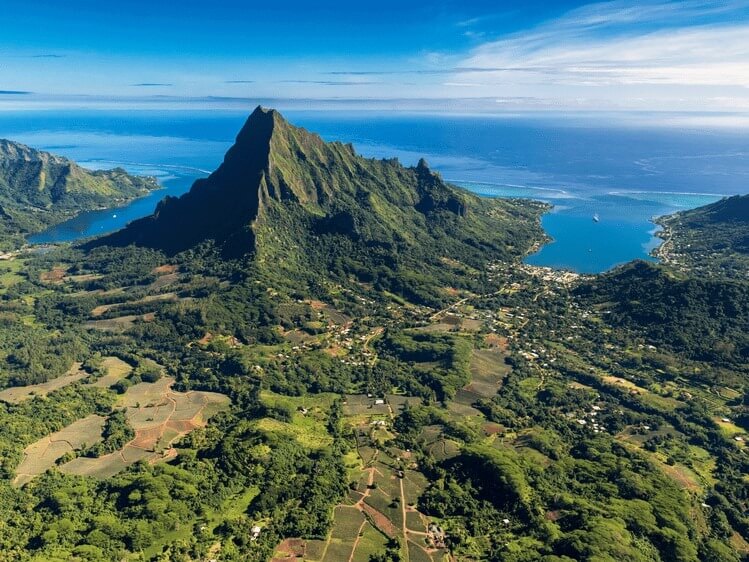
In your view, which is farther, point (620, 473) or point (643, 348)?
point (643, 348)

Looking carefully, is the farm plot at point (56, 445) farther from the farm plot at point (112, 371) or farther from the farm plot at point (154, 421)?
the farm plot at point (112, 371)

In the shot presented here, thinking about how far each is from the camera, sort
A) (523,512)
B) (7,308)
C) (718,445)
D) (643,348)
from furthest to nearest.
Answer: (7,308) < (643,348) < (718,445) < (523,512)

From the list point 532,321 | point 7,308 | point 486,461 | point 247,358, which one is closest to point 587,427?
point 486,461

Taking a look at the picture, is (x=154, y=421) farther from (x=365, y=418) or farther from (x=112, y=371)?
(x=365, y=418)

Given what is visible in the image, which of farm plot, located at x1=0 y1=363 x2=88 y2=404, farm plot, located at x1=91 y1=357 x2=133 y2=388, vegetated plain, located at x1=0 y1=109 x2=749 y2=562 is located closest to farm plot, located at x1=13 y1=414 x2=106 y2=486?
vegetated plain, located at x1=0 y1=109 x2=749 y2=562

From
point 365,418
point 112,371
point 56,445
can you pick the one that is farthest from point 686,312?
point 56,445

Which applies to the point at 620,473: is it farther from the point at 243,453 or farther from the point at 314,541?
the point at 243,453

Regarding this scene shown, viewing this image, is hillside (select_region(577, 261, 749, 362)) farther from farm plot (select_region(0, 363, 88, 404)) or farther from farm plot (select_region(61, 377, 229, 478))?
farm plot (select_region(0, 363, 88, 404))

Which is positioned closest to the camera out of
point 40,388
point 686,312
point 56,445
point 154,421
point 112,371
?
point 56,445
